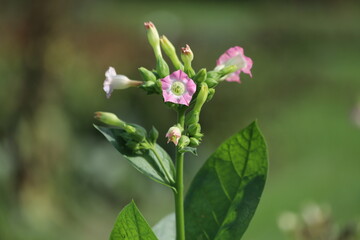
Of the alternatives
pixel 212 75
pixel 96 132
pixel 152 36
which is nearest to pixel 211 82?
pixel 212 75

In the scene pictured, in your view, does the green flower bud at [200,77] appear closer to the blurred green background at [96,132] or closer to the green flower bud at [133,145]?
the green flower bud at [133,145]

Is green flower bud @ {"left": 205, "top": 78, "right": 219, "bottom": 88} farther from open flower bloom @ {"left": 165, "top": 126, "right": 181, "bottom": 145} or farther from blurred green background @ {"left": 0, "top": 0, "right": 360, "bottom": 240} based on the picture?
blurred green background @ {"left": 0, "top": 0, "right": 360, "bottom": 240}

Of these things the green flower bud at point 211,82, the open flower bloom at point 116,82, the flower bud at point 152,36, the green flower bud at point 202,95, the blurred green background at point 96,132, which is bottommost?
the blurred green background at point 96,132

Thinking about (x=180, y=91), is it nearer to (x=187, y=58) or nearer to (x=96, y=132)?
(x=187, y=58)

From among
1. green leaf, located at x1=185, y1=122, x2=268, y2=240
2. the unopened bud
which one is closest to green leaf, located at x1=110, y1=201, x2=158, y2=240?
green leaf, located at x1=185, y1=122, x2=268, y2=240

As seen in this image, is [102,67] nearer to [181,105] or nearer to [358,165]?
[358,165]

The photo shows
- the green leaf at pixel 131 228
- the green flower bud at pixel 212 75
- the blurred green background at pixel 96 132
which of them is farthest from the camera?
the blurred green background at pixel 96 132

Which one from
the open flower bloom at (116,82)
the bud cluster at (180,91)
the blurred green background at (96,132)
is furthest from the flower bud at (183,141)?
the blurred green background at (96,132)
